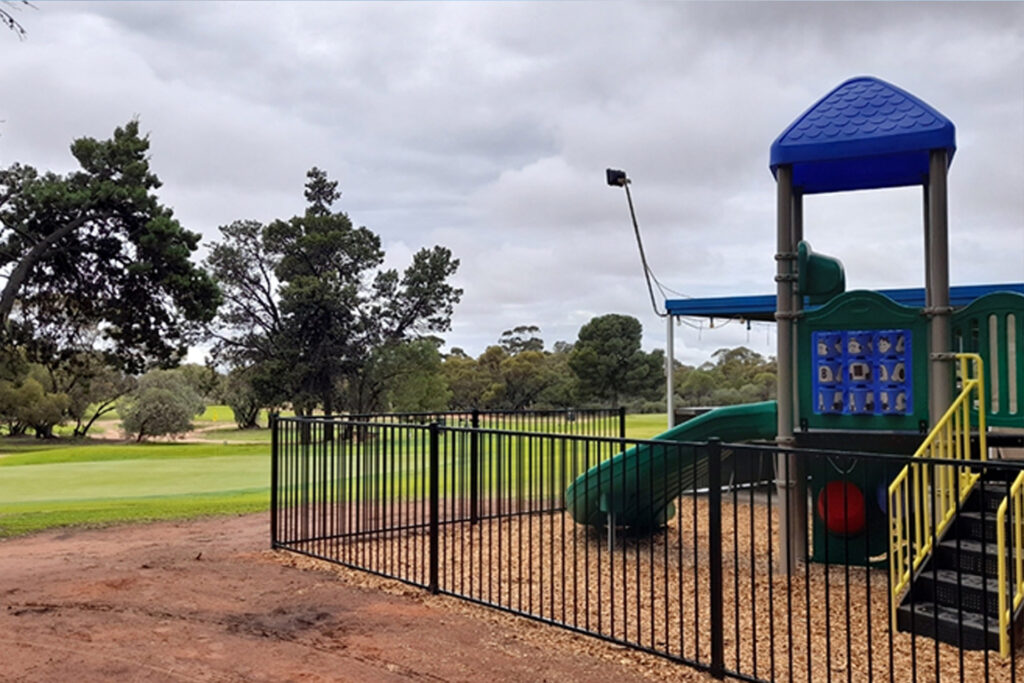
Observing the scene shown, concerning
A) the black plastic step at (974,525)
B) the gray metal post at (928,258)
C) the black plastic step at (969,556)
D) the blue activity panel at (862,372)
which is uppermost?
the gray metal post at (928,258)

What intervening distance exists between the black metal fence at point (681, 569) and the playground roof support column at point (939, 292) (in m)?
0.81

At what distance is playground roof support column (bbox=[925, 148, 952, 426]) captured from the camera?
23.1ft

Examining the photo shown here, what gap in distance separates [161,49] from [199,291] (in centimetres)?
1201

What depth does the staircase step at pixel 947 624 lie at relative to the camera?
16.5 feet

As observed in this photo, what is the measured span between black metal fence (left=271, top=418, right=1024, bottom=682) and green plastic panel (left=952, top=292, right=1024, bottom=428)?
29.1 inches

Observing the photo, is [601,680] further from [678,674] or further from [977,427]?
[977,427]

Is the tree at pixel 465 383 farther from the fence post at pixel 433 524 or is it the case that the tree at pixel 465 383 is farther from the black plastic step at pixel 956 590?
the black plastic step at pixel 956 590

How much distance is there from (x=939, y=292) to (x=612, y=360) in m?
49.8

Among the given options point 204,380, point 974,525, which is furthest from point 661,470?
point 204,380

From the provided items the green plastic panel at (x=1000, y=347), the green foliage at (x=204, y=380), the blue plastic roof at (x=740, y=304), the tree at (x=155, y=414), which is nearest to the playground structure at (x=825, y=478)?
the green plastic panel at (x=1000, y=347)

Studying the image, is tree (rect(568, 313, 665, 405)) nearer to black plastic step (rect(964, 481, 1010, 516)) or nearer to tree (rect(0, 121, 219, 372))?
tree (rect(0, 121, 219, 372))

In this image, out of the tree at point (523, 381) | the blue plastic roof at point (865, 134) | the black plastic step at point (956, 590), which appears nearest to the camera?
the black plastic step at point (956, 590)

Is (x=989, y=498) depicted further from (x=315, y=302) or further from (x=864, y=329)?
(x=315, y=302)

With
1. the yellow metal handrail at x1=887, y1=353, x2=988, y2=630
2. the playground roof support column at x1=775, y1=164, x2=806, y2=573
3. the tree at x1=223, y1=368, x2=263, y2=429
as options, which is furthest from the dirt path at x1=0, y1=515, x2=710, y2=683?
the tree at x1=223, y1=368, x2=263, y2=429
